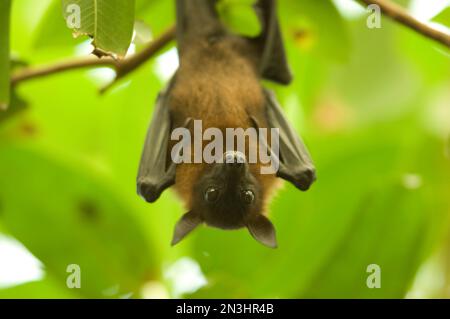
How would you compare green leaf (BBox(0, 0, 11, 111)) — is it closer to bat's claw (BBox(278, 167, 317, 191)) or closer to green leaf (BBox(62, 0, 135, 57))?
green leaf (BBox(62, 0, 135, 57))

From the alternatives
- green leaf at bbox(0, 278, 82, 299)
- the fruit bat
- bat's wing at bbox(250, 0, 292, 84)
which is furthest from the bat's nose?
green leaf at bbox(0, 278, 82, 299)

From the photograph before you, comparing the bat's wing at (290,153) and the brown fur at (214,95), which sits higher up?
the brown fur at (214,95)

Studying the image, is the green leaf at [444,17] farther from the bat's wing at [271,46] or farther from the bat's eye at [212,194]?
the bat's eye at [212,194]

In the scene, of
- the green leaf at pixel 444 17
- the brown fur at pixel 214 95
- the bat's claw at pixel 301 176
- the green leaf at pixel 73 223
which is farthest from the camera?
the green leaf at pixel 73 223

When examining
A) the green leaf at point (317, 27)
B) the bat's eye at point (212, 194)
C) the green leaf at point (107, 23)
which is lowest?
the bat's eye at point (212, 194)

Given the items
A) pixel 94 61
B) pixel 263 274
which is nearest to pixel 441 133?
pixel 263 274

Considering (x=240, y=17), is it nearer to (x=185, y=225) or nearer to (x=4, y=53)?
(x=185, y=225)

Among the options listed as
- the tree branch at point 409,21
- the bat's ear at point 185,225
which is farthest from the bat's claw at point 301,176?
the tree branch at point 409,21
